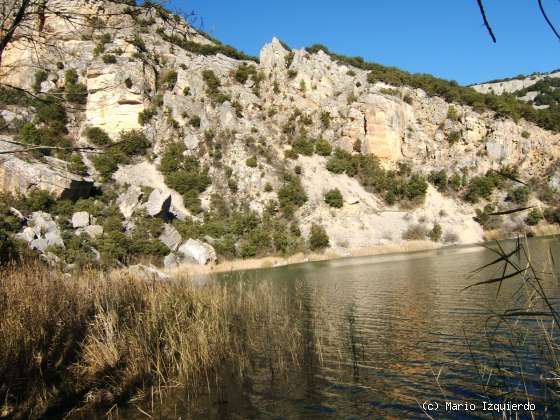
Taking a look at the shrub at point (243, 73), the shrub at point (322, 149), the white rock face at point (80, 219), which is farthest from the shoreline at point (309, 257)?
the shrub at point (243, 73)

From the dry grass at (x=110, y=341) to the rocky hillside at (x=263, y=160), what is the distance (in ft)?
77.1

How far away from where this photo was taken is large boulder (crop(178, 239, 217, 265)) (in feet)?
116

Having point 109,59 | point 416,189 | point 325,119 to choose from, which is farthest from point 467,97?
point 109,59

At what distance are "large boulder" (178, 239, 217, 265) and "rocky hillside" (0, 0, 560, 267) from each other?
0.38 feet

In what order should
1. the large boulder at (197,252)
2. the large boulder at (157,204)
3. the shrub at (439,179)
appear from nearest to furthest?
the large boulder at (197,252)
the large boulder at (157,204)
the shrub at (439,179)

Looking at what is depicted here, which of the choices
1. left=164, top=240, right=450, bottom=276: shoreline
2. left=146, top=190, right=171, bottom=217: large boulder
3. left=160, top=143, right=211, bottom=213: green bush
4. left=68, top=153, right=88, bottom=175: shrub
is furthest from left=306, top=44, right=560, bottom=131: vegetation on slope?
left=68, top=153, right=88, bottom=175: shrub

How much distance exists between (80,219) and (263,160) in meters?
22.1

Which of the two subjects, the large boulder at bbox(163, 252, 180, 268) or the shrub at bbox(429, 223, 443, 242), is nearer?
the large boulder at bbox(163, 252, 180, 268)

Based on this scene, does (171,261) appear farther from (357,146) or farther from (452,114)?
(452,114)

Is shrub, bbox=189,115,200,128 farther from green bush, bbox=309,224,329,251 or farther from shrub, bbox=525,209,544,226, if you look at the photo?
shrub, bbox=525,209,544,226

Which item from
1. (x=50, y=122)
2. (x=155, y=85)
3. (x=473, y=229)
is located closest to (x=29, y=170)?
(x=50, y=122)

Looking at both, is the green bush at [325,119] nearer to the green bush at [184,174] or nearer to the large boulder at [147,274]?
the green bush at [184,174]

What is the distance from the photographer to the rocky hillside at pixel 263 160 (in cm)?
3634

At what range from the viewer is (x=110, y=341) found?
22.2ft
